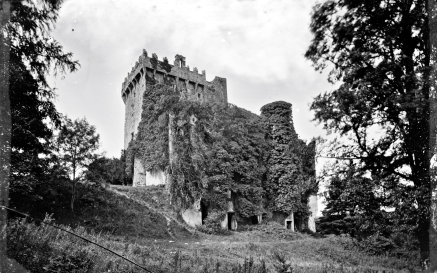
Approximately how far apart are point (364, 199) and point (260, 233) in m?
17.1

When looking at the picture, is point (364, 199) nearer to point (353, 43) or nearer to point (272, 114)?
point (353, 43)

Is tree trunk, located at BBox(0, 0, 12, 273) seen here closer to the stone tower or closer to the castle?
the castle

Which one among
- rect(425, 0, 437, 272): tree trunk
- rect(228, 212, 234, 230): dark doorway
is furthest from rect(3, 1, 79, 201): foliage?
rect(228, 212, 234, 230): dark doorway

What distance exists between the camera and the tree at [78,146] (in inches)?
601

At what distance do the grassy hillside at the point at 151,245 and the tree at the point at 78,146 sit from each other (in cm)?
201

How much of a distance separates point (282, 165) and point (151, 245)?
62.1 ft

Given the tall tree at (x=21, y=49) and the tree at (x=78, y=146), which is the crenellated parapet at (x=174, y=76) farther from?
the tall tree at (x=21, y=49)

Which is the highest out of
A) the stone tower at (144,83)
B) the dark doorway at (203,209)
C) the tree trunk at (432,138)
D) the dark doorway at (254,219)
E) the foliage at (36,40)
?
the stone tower at (144,83)

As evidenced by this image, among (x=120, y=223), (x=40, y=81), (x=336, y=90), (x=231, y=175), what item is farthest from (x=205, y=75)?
(x=336, y=90)

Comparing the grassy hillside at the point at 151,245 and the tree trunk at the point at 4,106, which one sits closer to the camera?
the grassy hillside at the point at 151,245

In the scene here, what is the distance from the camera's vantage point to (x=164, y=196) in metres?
22.1

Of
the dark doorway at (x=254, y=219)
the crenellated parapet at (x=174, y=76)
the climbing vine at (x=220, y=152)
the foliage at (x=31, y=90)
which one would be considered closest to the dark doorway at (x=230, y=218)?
the climbing vine at (x=220, y=152)

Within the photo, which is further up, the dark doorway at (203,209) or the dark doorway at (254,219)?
the dark doorway at (203,209)

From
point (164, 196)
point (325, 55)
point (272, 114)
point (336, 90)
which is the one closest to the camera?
point (336, 90)
